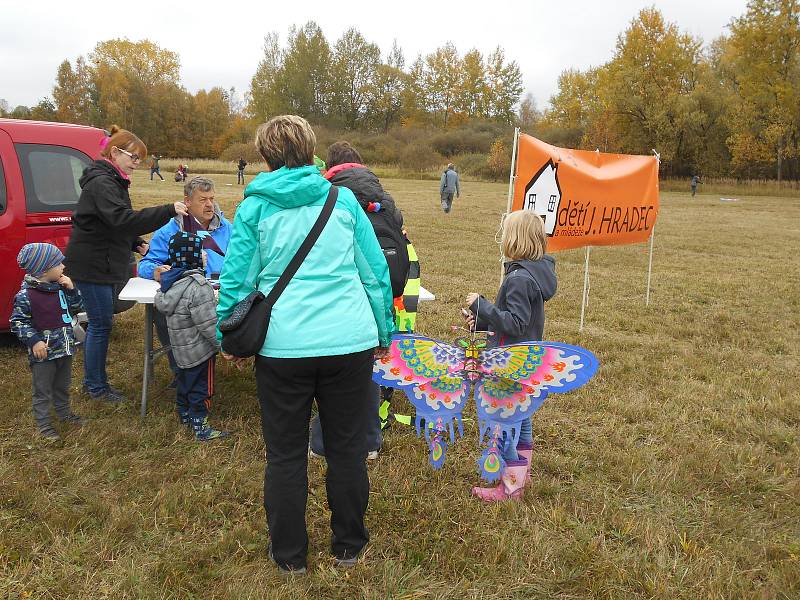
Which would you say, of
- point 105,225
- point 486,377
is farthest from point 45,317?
point 486,377

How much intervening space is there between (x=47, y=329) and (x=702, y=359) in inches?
216

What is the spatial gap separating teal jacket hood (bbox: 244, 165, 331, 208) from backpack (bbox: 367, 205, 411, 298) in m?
1.01

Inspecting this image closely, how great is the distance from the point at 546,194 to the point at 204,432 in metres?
3.50

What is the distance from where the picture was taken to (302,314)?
222 cm

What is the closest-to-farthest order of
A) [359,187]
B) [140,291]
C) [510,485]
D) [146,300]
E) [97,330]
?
1. [359,187]
2. [510,485]
3. [146,300]
4. [140,291]
5. [97,330]

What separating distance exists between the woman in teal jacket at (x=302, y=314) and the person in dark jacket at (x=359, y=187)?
0.68 m

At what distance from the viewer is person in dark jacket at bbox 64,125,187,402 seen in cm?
397

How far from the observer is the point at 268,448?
243cm

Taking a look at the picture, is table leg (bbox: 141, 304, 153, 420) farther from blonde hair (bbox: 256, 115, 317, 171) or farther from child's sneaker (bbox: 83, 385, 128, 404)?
blonde hair (bbox: 256, 115, 317, 171)

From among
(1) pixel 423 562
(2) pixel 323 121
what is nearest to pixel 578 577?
(1) pixel 423 562

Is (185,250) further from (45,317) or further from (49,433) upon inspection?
(49,433)

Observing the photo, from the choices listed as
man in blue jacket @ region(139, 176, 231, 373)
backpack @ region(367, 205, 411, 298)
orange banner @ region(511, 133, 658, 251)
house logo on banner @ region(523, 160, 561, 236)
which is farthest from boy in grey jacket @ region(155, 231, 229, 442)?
house logo on banner @ region(523, 160, 561, 236)

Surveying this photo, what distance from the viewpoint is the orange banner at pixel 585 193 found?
17.4 ft

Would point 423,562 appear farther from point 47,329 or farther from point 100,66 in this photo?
point 100,66
